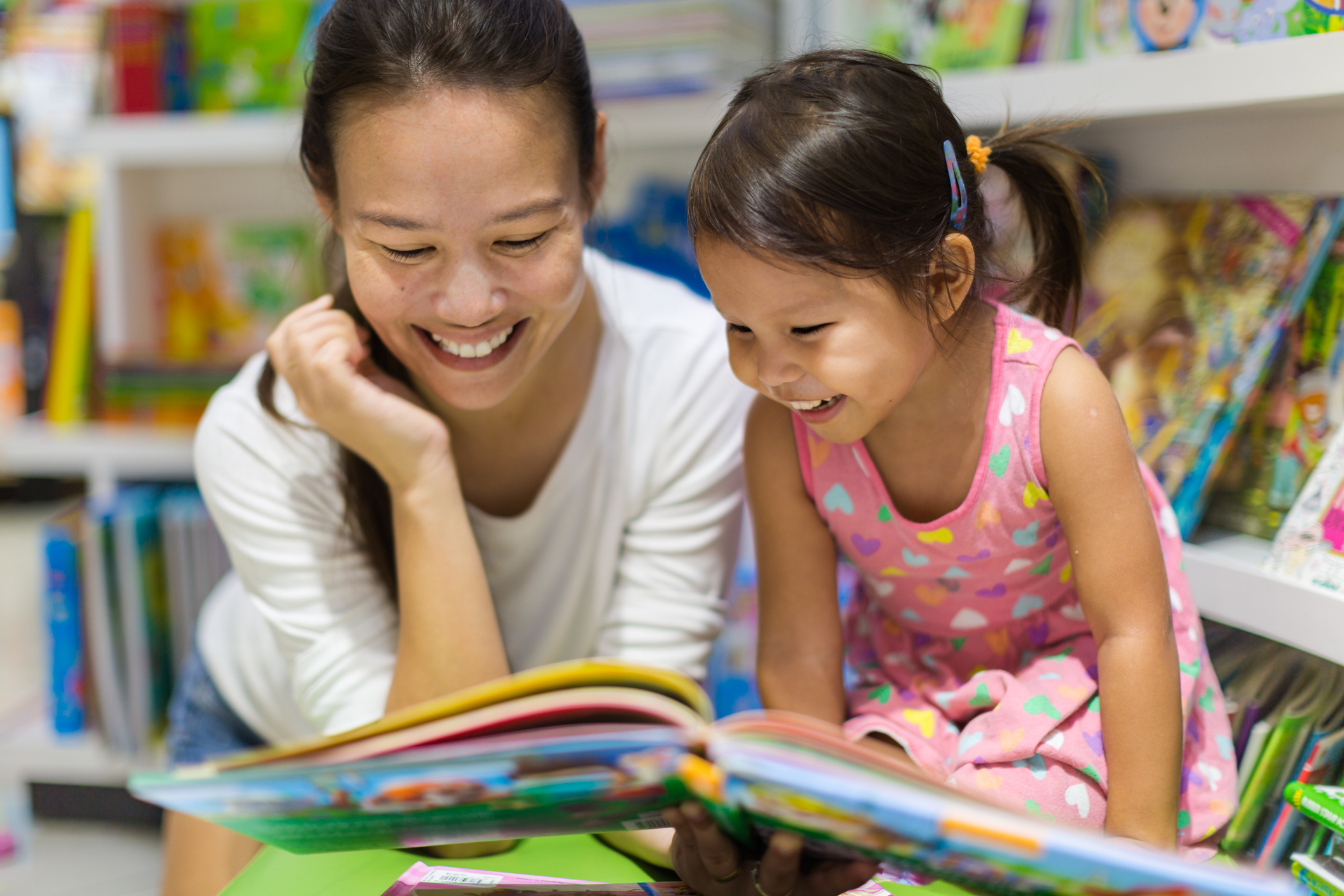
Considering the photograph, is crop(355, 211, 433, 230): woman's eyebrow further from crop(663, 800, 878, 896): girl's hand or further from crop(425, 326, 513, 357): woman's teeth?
crop(663, 800, 878, 896): girl's hand

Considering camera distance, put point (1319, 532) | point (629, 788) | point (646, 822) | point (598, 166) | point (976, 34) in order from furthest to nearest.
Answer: point (976, 34) < point (598, 166) < point (1319, 532) < point (646, 822) < point (629, 788)

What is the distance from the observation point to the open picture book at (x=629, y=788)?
17.4 inches

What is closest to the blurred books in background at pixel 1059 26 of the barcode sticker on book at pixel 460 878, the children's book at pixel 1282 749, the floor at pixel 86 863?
the children's book at pixel 1282 749

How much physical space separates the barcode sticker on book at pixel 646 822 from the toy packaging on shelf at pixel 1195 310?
639 millimetres

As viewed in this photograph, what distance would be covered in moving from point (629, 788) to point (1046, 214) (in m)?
0.61

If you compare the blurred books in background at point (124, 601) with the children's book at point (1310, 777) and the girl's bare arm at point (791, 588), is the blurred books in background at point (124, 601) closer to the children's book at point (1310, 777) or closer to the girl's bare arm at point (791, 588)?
the girl's bare arm at point (791, 588)

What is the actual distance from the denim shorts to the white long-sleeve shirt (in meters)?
0.03

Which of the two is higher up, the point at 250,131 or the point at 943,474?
the point at 250,131

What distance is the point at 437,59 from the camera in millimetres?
782

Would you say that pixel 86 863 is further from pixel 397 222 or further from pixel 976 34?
pixel 976 34

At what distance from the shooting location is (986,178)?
0.86m

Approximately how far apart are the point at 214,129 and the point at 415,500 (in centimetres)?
88

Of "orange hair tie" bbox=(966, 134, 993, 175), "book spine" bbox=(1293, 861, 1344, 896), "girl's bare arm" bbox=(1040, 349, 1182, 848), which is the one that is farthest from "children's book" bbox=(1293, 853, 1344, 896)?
"orange hair tie" bbox=(966, 134, 993, 175)

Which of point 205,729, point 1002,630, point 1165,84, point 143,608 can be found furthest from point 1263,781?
point 143,608
